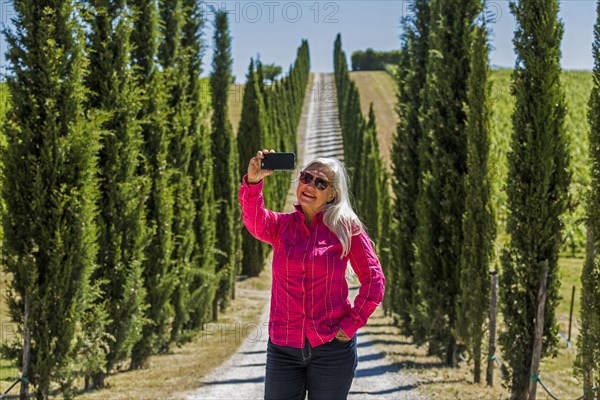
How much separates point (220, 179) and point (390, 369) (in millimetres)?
10314

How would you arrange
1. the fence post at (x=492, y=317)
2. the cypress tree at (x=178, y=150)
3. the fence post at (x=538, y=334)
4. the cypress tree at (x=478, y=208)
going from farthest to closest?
1. the cypress tree at (x=178, y=150)
2. the cypress tree at (x=478, y=208)
3. the fence post at (x=492, y=317)
4. the fence post at (x=538, y=334)

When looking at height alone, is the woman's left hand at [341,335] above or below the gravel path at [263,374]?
above

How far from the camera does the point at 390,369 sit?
10945mm

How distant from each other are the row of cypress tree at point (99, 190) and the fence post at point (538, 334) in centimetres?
536

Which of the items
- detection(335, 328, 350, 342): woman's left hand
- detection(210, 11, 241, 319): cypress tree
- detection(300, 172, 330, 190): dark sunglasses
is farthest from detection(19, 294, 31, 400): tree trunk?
detection(210, 11, 241, 319): cypress tree

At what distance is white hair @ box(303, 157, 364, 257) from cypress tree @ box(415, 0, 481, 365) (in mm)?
7566

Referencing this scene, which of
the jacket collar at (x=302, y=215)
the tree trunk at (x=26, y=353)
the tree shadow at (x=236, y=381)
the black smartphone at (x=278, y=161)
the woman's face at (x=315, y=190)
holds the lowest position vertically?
the tree shadow at (x=236, y=381)

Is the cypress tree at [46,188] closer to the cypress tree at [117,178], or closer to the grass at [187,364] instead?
the grass at [187,364]

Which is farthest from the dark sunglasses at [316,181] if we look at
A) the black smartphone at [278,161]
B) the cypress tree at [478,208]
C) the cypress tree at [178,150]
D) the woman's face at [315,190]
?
the cypress tree at [178,150]

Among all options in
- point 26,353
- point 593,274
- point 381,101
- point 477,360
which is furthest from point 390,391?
point 381,101

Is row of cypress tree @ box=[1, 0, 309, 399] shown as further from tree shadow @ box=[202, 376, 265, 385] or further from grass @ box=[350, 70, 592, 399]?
grass @ box=[350, 70, 592, 399]

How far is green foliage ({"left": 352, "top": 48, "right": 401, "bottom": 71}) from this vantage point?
107 metres

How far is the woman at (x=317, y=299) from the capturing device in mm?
3652

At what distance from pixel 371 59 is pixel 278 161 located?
108250mm
